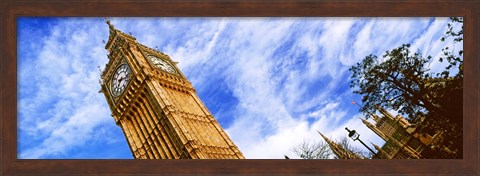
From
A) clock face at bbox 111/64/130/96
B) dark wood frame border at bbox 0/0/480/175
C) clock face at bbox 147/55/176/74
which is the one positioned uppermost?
clock face at bbox 111/64/130/96

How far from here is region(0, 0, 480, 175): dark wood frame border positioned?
4.51 meters

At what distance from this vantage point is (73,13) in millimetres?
4602

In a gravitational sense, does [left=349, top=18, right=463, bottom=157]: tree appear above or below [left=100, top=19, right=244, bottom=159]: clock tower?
below

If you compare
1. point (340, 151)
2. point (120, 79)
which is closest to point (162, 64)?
point (120, 79)

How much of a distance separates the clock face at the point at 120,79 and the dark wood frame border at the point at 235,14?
25.7 metres

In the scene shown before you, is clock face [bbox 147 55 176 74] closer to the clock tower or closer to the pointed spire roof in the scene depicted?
the clock tower

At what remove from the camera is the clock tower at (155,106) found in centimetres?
2858

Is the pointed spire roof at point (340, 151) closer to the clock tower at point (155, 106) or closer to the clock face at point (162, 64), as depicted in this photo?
the clock face at point (162, 64)

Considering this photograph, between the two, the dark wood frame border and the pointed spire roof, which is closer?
the dark wood frame border

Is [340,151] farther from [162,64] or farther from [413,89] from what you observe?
[162,64]

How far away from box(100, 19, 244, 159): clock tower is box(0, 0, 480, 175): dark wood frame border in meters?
22.6

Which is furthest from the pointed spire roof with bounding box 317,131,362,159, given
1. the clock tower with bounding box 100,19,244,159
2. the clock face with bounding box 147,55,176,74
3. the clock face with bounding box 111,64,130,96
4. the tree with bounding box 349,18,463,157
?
the clock face with bounding box 111,64,130,96

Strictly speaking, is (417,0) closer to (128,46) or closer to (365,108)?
(365,108)
